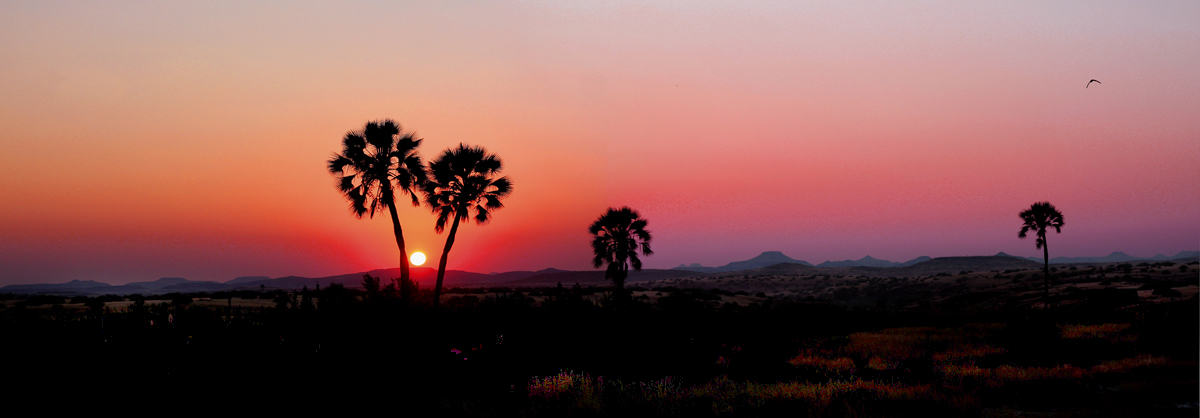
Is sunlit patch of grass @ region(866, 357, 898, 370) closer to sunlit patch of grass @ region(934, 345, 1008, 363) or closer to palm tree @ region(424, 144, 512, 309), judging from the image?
sunlit patch of grass @ region(934, 345, 1008, 363)

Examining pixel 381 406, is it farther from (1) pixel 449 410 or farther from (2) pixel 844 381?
(2) pixel 844 381

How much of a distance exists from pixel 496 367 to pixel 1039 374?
39.3ft

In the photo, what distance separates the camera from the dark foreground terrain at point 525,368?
33.8ft

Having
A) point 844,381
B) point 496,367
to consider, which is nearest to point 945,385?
point 844,381

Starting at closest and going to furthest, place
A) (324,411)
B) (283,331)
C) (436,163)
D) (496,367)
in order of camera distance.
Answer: (324,411), (283,331), (496,367), (436,163)

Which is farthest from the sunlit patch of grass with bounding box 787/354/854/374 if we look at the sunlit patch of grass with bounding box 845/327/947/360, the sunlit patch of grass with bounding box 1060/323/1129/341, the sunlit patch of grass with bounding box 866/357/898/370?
the sunlit patch of grass with bounding box 1060/323/1129/341

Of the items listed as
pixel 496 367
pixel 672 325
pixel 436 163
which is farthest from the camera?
pixel 436 163

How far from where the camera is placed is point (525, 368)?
14.4m

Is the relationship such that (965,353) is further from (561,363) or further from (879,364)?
(561,363)

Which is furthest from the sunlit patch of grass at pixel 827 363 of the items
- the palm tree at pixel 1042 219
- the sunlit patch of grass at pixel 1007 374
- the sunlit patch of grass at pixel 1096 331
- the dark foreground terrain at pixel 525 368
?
the palm tree at pixel 1042 219

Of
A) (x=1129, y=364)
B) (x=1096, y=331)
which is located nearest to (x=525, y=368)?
(x=1129, y=364)

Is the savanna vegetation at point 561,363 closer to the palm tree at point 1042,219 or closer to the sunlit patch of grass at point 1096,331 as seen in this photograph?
the sunlit patch of grass at point 1096,331

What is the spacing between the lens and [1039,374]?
45.5 feet

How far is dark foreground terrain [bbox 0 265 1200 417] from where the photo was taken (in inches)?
406
